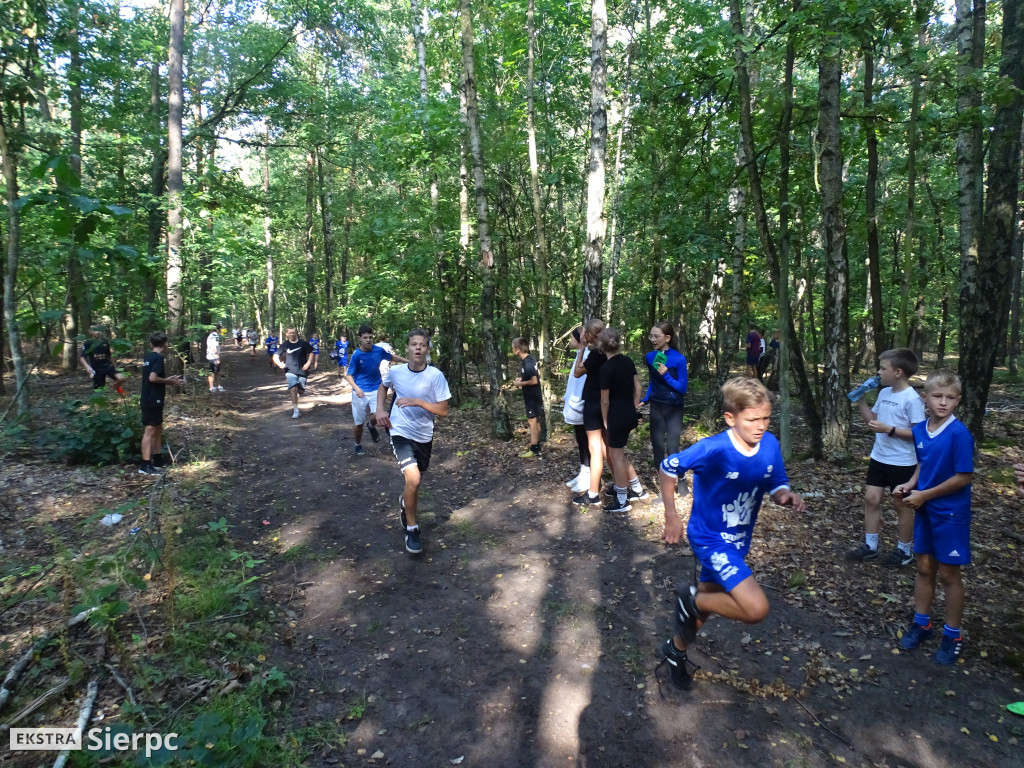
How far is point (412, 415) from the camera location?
5.95 meters

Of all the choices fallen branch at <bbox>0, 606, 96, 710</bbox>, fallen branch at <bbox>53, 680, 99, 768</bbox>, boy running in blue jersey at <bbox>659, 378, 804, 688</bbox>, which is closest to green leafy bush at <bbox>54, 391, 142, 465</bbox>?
fallen branch at <bbox>0, 606, 96, 710</bbox>

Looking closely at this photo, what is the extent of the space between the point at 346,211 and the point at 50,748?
95.1 ft

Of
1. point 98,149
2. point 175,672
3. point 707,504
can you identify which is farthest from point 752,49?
point 98,149

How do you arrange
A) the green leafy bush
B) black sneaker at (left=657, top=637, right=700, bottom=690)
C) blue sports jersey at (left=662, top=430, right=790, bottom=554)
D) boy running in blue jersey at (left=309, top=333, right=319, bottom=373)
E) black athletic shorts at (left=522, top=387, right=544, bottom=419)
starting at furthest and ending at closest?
boy running in blue jersey at (left=309, top=333, right=319, bottom=373), black athletic shorts at (left=522, top=387, right=544, bottom=419), the green leafy bush, black sneaker at (left=657, top=637, right=700, bottom=690), blue sports jersey at (left=662, top=430, right=790, bottom=554)

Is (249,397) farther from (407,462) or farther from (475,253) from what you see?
(407,462)

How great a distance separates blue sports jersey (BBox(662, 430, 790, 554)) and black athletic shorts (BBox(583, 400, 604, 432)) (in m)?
3.38

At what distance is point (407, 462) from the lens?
5883mm

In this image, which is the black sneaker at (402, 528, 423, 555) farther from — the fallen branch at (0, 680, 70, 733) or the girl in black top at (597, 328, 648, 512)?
the fallen branch at (0, 680, 70, 733)

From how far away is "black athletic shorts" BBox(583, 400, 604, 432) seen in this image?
695 cm

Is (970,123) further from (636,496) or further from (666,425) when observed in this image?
(636,496)

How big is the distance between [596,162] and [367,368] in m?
5.12

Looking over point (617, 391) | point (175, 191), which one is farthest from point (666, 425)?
point (175, 191)

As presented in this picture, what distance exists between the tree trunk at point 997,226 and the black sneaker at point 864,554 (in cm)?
345

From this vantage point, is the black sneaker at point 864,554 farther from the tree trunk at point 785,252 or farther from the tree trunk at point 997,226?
the tree trunk at point 997,226
